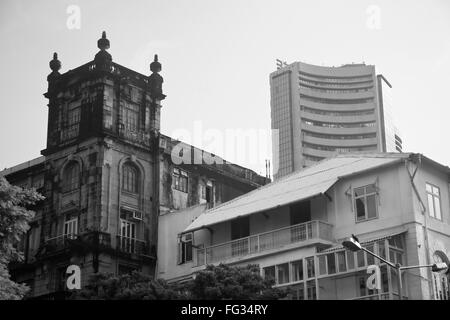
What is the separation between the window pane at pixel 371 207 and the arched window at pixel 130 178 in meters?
20.4

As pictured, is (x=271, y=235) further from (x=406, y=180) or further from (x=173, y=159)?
(x=173, y=159)

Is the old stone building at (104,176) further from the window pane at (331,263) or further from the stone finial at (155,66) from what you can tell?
the window pane at (331,263)

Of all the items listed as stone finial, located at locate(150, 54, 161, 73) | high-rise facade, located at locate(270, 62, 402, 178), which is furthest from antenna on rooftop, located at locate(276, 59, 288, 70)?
stone finial, located at locate(150, 54, 161, 73)

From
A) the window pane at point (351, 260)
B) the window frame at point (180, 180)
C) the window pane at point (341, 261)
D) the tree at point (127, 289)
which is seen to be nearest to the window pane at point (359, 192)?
the window pane at point (341, 261)

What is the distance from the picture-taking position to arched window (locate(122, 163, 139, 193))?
214 ft

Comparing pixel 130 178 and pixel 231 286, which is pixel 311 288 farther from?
pixel 130 178

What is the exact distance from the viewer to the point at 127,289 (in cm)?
4481

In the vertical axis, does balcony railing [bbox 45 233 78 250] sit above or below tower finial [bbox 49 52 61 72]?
below

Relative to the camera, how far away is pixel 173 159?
68.1 m

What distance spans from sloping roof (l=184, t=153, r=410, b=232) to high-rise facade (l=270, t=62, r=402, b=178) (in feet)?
372

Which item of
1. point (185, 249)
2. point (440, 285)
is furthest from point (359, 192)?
point (185, 249)

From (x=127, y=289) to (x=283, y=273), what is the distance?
10.6m

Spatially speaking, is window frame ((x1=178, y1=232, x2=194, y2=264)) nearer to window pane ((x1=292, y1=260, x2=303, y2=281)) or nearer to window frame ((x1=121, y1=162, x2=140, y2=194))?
window frame ((x1=121, y1=162, x2=140, y2=194))
